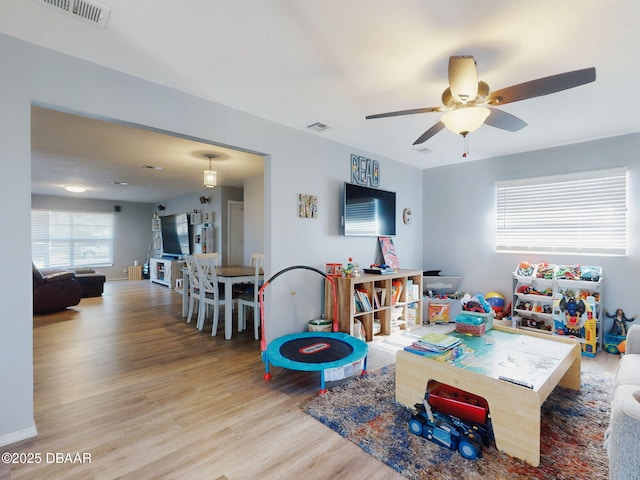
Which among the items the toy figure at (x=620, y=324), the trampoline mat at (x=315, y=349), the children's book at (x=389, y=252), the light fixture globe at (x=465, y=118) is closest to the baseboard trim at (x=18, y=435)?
the trampoline mat at (x=315, y=349)

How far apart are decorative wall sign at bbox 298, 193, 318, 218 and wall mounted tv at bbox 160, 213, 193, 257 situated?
5.31 m


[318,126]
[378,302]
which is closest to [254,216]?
[318,126]

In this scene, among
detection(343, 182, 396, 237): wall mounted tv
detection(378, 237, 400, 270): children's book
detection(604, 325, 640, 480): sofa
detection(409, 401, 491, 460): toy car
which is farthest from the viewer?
detection(378, 237, 400, 270): children's book

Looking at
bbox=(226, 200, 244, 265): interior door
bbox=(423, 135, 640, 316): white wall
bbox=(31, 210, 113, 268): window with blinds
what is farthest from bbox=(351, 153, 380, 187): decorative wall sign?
bbox=(31, 210, 113, 268): window with blinds

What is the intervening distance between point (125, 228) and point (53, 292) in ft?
15.6

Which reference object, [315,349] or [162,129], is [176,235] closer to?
[162,129]

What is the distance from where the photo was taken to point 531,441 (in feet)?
5.41

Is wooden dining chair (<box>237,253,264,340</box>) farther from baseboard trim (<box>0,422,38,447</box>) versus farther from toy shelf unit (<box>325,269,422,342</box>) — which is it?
baseboard trim (<box>0,422,38,447</box>)

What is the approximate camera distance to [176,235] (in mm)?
8328

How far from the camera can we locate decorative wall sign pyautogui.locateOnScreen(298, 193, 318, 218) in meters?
3.46

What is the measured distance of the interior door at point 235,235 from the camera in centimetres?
686

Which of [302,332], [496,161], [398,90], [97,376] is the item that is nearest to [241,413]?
[302,332]

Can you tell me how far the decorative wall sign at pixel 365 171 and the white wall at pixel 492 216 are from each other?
1.38m

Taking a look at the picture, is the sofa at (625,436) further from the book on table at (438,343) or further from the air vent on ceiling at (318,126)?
the air vent on ceiling at (318,126)
